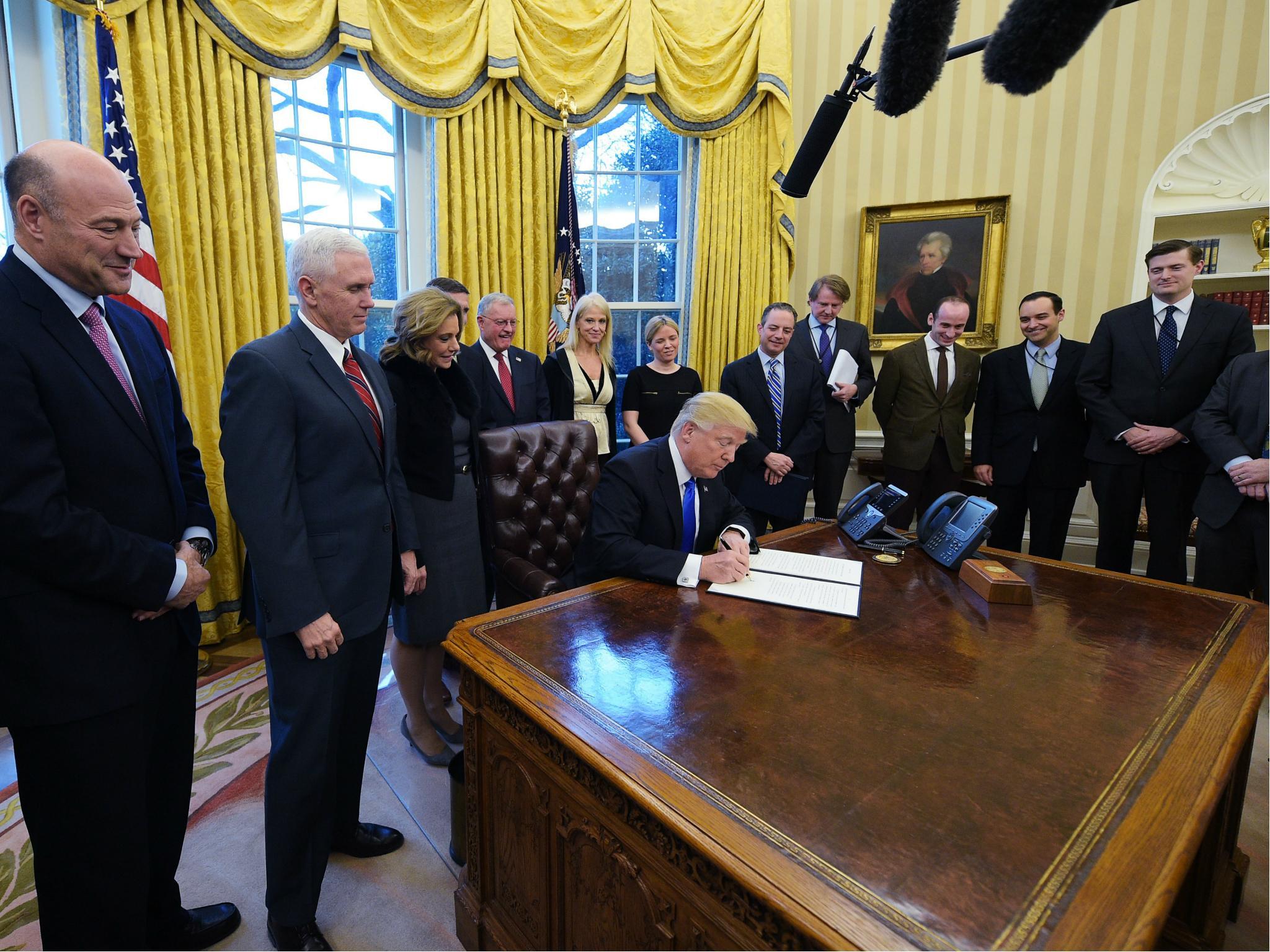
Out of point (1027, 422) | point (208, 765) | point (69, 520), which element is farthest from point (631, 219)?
point (69, 520)

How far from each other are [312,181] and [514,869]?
4093 mm

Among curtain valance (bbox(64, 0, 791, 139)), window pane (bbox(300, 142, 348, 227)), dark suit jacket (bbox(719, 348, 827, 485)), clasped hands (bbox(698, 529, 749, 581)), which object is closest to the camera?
clasped hands (bbox(698, 529, 749, 581))

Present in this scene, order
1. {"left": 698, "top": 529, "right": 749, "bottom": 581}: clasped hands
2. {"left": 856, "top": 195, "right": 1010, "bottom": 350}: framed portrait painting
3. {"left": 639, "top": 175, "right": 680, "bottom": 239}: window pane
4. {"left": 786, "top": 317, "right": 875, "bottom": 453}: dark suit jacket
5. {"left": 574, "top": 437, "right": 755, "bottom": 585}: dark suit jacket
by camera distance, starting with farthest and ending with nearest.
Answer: {"left": 639, "top": 175, "right": 680, "bottom": 239}: window pane, {"left": 856, "top": 195, "right": 1010, "bottom": 350}: framed portrait painting, {"left": 786, "top": 317, "right": 875, "bottom": 453}: dark suit jacket, {"left": 574, "top": 437, "right": 755, "bottom": 585}: dark suit jacket, {"left": 698, "top": 529, "right": 749, "bottom": 581}: clasped hands

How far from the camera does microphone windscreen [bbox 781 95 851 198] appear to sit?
189 centimetres

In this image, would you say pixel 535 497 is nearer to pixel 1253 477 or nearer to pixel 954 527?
pixel 954 527

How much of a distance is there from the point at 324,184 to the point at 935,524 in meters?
3.95

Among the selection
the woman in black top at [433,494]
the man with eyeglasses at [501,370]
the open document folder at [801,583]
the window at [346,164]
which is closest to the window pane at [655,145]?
the window at [346,164]

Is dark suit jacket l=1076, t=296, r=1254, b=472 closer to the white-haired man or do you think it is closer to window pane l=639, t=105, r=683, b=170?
window pane l=639, t=105, r=683, b=170

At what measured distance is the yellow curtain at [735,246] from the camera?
16.8 ft

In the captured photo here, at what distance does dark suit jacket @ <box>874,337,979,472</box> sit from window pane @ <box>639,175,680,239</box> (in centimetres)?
204

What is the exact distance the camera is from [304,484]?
5.59 feet

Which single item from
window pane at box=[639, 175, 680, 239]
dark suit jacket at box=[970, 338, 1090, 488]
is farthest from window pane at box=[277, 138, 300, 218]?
dark suit jacket at box=[970, 338, 1090, 488]

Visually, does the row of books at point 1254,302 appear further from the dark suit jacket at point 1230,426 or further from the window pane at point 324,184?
the window pane at point 324,184

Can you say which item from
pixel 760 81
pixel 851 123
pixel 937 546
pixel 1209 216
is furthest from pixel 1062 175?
pixel 937 546
